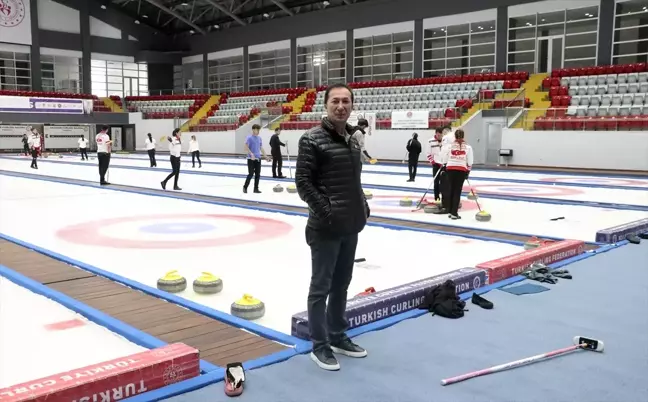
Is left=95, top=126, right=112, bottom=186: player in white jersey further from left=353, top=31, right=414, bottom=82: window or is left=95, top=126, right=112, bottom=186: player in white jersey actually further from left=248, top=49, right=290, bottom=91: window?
left=248, top=49, right=290, bottom=91: window

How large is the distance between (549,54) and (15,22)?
35.9 m

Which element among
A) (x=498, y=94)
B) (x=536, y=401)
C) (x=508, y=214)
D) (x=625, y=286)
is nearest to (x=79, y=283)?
(x=536, y=401)

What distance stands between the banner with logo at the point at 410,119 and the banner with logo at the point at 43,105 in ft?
79.5

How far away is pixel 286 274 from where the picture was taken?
Answer: 21.9 feet

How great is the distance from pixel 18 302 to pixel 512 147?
24.3 metres

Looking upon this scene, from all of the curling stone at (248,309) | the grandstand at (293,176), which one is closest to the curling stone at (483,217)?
the grandstand at (293,176)

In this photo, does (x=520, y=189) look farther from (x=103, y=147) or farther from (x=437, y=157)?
(x=103, y=147)

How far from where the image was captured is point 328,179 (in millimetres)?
3854

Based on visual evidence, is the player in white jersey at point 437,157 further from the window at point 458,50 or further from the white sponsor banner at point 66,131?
the white sponsor banner at point 66,131

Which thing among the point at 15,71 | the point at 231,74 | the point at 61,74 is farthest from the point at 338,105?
the point at 61,74

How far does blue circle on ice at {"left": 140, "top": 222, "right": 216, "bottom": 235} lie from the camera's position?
9.55 metres

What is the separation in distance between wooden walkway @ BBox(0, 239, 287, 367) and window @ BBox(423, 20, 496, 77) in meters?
31.9

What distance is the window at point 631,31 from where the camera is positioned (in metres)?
29.7

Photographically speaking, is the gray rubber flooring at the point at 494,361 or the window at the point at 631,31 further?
the window at the point at 631,31
